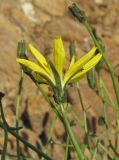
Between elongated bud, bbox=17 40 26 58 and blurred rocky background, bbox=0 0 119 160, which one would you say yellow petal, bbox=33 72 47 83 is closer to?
elongated bud, bbox=17 40 26 58

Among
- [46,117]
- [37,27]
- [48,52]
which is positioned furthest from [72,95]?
[37,27]

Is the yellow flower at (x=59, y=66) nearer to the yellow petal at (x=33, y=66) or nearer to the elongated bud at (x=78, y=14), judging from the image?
the yellow petal at (x=33, y=66)

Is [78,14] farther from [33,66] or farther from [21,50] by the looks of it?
[33,66]

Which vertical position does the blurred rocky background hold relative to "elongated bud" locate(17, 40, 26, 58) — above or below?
above

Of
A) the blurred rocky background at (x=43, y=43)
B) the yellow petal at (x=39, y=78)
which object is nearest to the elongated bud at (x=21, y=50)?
the yellow petal at (x=39, y=78)

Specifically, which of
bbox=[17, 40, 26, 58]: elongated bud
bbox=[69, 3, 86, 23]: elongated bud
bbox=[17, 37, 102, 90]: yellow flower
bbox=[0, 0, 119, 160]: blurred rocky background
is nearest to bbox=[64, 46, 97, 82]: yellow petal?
bbox=[17, 37, 102, 90]: yellow flower

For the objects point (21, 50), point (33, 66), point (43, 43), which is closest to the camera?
point (33, 66)

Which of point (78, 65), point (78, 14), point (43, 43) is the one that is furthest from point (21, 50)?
point (43, 43)
